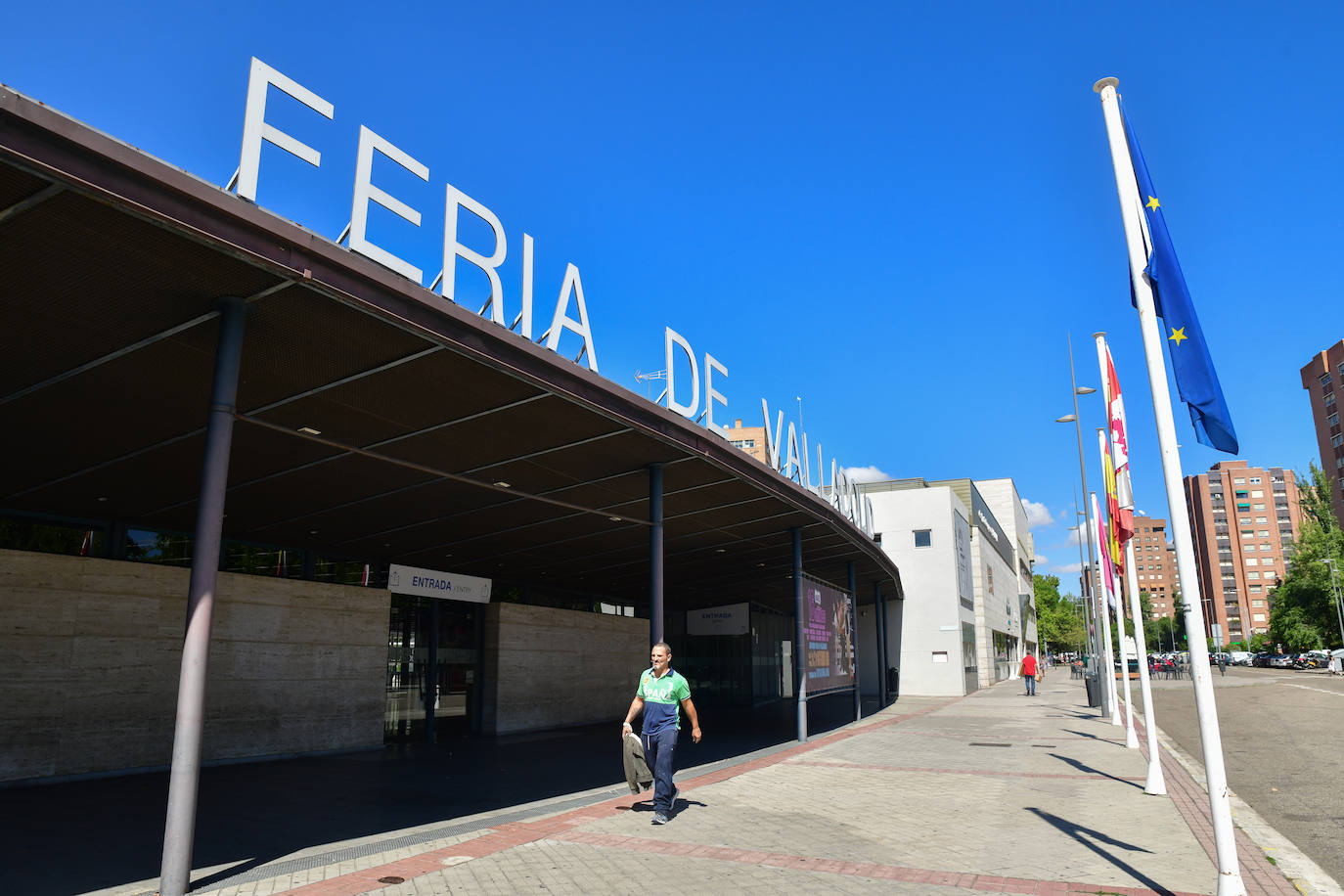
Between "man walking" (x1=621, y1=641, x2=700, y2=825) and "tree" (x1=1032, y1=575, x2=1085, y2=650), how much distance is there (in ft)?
340

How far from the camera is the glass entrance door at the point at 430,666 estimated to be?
18516mm

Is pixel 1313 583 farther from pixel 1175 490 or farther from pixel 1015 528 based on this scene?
pixel 1175 490

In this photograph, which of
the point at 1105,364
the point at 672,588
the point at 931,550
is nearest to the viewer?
the point at 1105,364

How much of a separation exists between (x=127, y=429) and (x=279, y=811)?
4.70m

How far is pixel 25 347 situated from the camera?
7.28 m

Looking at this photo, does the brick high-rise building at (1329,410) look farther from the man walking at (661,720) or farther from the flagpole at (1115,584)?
the man walking at (661,720)

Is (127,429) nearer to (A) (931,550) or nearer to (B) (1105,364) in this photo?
(B) (1105,364)

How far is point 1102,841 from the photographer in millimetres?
8156

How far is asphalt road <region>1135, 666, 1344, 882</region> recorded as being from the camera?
29.5 feet

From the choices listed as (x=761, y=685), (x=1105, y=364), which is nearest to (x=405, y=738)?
(x=1105, y=364)

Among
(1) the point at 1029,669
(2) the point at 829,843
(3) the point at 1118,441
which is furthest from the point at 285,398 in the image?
(1) the point at 1029,669

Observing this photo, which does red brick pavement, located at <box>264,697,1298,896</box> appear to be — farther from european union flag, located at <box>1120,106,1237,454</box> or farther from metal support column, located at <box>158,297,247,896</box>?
european union flag, located at <box>1120,106,1237,454</box>

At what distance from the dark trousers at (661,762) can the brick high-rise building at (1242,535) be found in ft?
554

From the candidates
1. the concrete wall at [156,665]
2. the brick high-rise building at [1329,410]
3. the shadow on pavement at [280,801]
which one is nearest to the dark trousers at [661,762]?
the shadow on pavement at [280,801]
